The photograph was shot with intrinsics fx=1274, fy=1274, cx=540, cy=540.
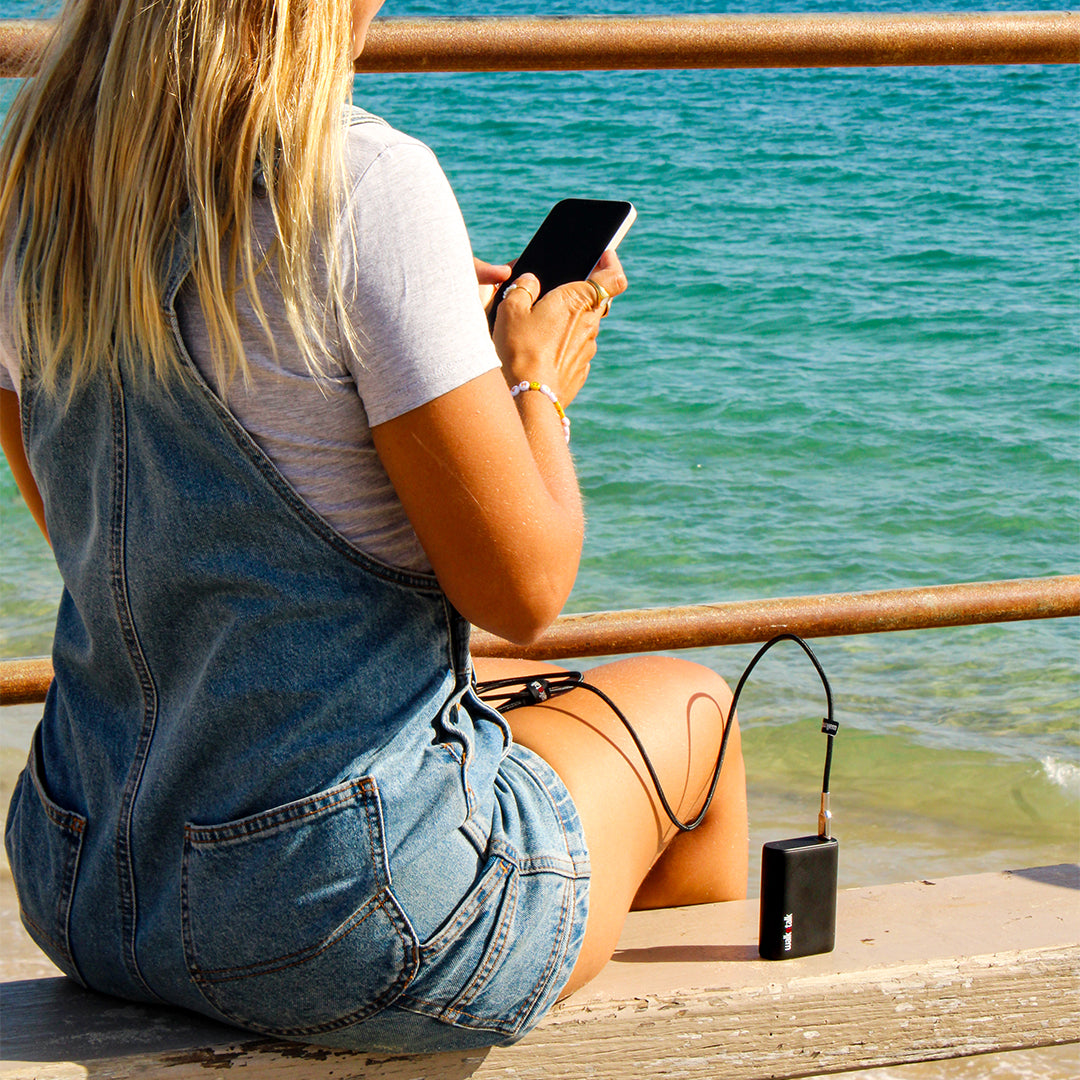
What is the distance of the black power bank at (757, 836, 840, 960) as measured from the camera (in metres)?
1.23

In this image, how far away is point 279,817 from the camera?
3.22 ft

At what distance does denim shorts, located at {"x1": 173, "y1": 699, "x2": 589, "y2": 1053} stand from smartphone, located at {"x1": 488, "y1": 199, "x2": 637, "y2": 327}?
483mm

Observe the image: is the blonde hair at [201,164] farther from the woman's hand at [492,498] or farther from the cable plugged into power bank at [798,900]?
the cable plugged into power bank at [798,900]

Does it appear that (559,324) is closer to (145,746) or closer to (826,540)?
(145,746)

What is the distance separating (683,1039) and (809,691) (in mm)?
2689

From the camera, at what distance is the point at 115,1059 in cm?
104

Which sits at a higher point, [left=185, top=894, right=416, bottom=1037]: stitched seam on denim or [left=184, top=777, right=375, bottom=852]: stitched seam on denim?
[left=184, top=777, right=375, bottom=852]: stitched seam on denim

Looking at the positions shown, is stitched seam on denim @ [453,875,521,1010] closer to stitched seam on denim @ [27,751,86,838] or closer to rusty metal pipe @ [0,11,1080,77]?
stitched seam on denim @ [27,751,86,838]

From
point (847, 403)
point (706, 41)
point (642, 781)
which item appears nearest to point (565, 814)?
point (642, 781)

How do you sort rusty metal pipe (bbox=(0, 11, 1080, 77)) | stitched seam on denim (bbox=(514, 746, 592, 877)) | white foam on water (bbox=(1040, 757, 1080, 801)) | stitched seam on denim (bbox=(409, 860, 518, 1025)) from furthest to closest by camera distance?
white foam on water (bbox=(1040, 757, 1080, 801)), rusty metal pipe (bbox=(0, 11, 1080, 77)), stitched seam on denim (bbox=(514, 746, 592, 877)), stitched seam on denim (bbox=(409, 860, 518, 1025))

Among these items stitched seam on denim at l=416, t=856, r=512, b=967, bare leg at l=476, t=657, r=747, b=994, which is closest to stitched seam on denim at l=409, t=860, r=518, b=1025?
stitched seam on denim at l=416, t=856, r=512, b=967

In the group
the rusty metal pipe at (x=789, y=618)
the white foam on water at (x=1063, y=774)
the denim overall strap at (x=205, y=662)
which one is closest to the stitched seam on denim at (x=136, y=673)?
the denim overall strap at (x=205, y=662)

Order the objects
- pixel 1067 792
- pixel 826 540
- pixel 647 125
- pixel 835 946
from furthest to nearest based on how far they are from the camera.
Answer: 1. pixel 647 125
2. pixel 826 540
3. pixel 1067 792
4. pixel 835 946

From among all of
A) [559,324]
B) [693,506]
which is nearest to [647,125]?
[693,506]
